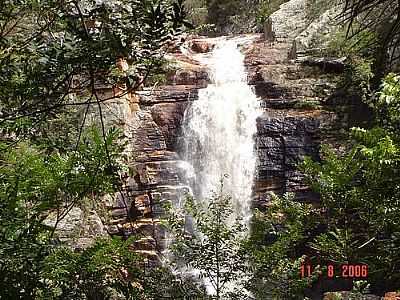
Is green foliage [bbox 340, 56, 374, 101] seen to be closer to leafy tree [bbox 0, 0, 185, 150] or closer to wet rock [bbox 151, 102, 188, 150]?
wet rock [bbox 151, 102, 188, 150]

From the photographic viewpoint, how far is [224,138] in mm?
10039

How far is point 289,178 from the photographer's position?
916 centimetres

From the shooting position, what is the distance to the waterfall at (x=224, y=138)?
9562 mm

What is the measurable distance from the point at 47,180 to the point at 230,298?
69.2 inches

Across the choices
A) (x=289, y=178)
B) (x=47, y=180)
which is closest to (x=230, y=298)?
(x=47, y=180)

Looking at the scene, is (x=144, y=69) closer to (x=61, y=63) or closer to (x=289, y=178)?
(x=61, y=63)

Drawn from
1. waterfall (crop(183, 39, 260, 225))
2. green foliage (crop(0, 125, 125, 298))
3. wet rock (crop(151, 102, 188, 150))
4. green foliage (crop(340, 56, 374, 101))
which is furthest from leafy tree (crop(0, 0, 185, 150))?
wet rock (crop(151, 102, 188, 150))

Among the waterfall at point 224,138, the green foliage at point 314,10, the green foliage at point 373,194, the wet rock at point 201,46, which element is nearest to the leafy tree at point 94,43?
the green foliage at point 373,194

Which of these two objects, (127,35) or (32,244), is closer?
(127,35)

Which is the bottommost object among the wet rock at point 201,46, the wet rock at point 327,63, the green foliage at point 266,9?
the wet rock at point 327,63

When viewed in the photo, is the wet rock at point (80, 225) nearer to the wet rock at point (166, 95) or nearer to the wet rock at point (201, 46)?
the wet rock at point (166, 95)

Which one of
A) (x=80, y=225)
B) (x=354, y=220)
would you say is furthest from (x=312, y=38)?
(x=80, y=225)

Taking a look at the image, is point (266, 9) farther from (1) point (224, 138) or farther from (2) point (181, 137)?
(2) point (181, 137)

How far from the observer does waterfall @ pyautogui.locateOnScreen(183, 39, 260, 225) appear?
9.56 metres
